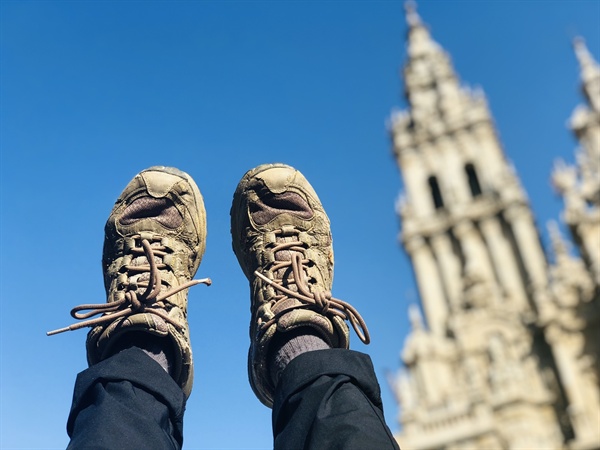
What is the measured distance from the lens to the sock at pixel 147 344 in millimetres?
2514

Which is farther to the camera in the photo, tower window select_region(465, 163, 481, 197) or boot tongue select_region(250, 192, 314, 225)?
tower window select_region(465, 163, 481, 197)

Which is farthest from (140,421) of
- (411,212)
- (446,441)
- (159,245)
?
(411,212)

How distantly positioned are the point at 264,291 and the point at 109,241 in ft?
2.59

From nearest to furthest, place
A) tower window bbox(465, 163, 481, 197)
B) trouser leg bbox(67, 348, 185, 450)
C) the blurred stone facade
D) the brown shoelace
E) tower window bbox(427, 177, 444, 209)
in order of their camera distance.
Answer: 1. trouser leg bbox(67, 348, 185, 450)
2. the brown shoelace
3. the blurred stone facade
4. tower window bbox(465, 163, 481, 197)
5. tower window bbox(427, 177, 444, 209)

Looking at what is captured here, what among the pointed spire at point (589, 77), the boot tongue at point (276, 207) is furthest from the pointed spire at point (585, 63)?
the boot tongue at point (276, 207)

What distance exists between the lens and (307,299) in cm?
263

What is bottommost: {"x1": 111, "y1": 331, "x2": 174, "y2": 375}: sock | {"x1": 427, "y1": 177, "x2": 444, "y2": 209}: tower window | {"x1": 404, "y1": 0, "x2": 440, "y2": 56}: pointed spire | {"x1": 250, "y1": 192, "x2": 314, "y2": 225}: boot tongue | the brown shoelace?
{"x1": 111, "y1": 331, "x2": 174, "y2": 375}: sock

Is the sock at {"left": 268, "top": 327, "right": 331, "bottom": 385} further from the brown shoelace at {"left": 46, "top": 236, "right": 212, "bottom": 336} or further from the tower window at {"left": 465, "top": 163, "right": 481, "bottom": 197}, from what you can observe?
the tower window at {"left": 465, "top": 163, "right": 481, "bottom": 197}

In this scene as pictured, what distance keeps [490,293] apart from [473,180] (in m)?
5.52

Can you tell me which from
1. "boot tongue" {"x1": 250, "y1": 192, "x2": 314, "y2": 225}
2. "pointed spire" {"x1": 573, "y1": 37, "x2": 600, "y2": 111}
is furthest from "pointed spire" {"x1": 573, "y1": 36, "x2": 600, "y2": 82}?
"boot tongue" {"x1": 250, "y1": 192, "x2": 314, "y2": 225}

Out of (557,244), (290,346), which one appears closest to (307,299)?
(290,346)

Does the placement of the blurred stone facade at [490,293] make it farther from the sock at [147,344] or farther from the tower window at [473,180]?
the sock at [147,344]

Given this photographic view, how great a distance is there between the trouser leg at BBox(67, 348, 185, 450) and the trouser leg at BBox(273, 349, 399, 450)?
364mm

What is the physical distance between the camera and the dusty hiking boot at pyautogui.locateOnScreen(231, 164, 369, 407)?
8.65ft
